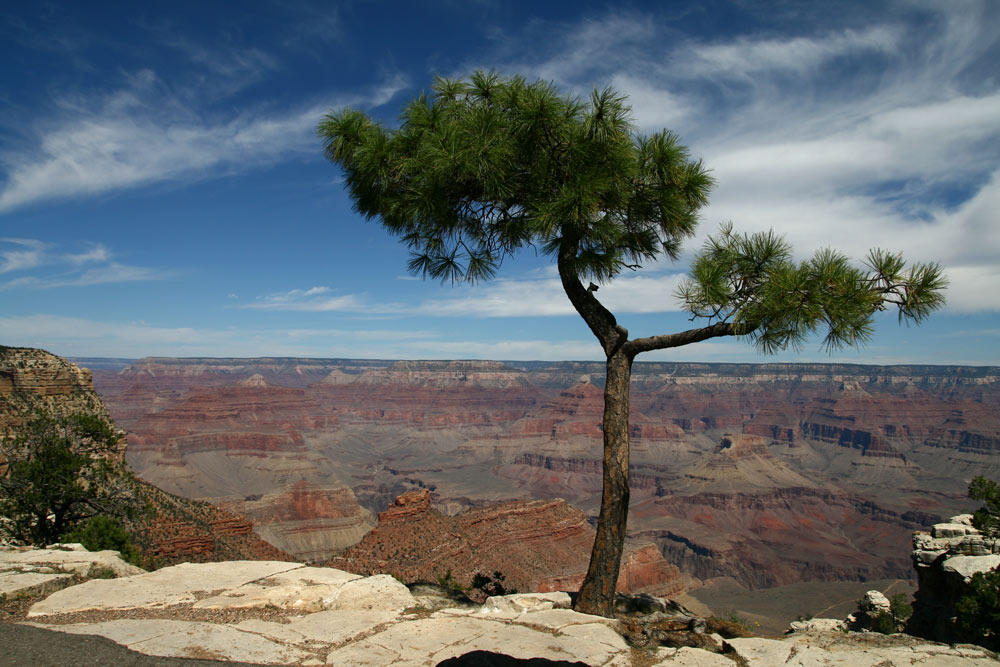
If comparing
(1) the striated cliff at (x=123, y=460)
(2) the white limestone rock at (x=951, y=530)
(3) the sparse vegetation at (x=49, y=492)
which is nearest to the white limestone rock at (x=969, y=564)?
(2) the white limestone rock at (x=951, y=530)

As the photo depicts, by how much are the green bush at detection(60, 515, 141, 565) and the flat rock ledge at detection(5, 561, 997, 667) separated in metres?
8.57

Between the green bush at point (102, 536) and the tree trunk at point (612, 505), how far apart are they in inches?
495

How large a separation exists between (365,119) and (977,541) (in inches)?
537

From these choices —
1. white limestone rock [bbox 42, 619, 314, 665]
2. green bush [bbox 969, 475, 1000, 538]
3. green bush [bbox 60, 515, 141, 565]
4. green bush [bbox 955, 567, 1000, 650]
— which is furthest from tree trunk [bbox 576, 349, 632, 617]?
green bush [bbox 60, 515, 141, 565]

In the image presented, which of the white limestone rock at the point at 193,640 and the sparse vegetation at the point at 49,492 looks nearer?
the white limestone rock at the point at 193,640

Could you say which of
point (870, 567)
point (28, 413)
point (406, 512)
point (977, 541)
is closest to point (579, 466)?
point (870, 567)

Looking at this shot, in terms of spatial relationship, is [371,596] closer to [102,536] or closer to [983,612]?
[983,612]

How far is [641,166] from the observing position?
7539mm

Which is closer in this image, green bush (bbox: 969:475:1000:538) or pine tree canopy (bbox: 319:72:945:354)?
pine tree canopy (bbox: 319:72:945:354)

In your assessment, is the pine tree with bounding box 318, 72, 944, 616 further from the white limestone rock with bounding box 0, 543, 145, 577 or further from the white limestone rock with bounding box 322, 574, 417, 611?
the white limestone rock with bounding box 0, 543, 145, 577

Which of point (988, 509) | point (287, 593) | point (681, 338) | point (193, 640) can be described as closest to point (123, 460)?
point (287, 593)

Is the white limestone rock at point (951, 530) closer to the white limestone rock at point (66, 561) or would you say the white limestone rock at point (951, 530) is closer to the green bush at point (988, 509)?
the green bush at point (988, 509)

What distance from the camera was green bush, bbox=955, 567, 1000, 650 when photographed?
22.9 ft

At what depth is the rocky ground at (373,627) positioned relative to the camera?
506cm
